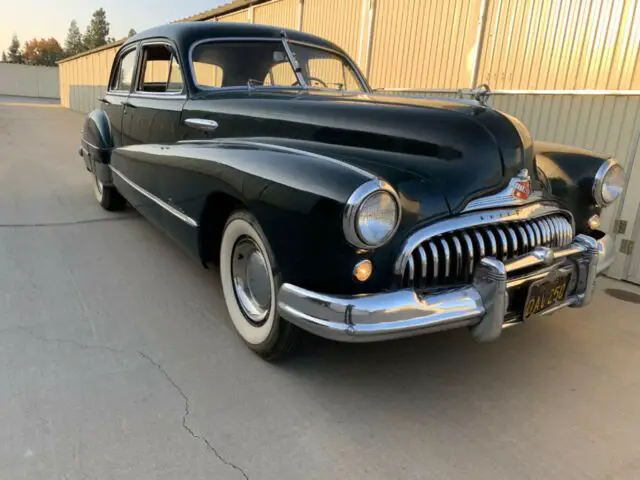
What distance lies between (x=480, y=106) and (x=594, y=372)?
1.49 m

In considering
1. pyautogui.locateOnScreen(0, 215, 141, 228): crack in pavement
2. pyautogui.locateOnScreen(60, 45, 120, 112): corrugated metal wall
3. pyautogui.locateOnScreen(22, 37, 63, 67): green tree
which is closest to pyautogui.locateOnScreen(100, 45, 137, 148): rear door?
A: pyautogui.locateOnScreen(0, 215, 141, 228): crack in pavement

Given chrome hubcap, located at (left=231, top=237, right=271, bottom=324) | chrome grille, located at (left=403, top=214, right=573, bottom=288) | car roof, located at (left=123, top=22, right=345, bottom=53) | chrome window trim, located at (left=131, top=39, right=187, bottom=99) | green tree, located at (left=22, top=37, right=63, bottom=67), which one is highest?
green tree, located at (left=22, top=37, right=63, bottom=67)

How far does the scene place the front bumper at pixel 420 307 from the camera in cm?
184

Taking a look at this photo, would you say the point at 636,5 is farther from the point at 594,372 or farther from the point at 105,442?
the point at 105,442

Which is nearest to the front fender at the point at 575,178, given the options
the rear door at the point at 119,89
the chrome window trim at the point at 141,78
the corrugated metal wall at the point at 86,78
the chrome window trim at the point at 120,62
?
the chrome window trim at the point at 141,78

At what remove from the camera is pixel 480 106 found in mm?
2496

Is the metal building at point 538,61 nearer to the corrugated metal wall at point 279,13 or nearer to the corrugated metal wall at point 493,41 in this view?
the corrugated metal wall at point 493,41

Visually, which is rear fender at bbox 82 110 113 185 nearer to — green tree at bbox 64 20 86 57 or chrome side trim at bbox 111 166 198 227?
chrome side trim at bbox 111 166 198 227

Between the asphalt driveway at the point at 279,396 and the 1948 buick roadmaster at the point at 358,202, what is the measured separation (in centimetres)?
35

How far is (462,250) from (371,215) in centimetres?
48

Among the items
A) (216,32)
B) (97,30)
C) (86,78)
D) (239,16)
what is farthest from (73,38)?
(216,32)

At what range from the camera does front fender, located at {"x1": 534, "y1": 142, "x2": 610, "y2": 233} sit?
2.75m

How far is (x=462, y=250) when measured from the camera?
6.70ft

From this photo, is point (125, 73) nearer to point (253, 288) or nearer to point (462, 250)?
point (253, 288)
